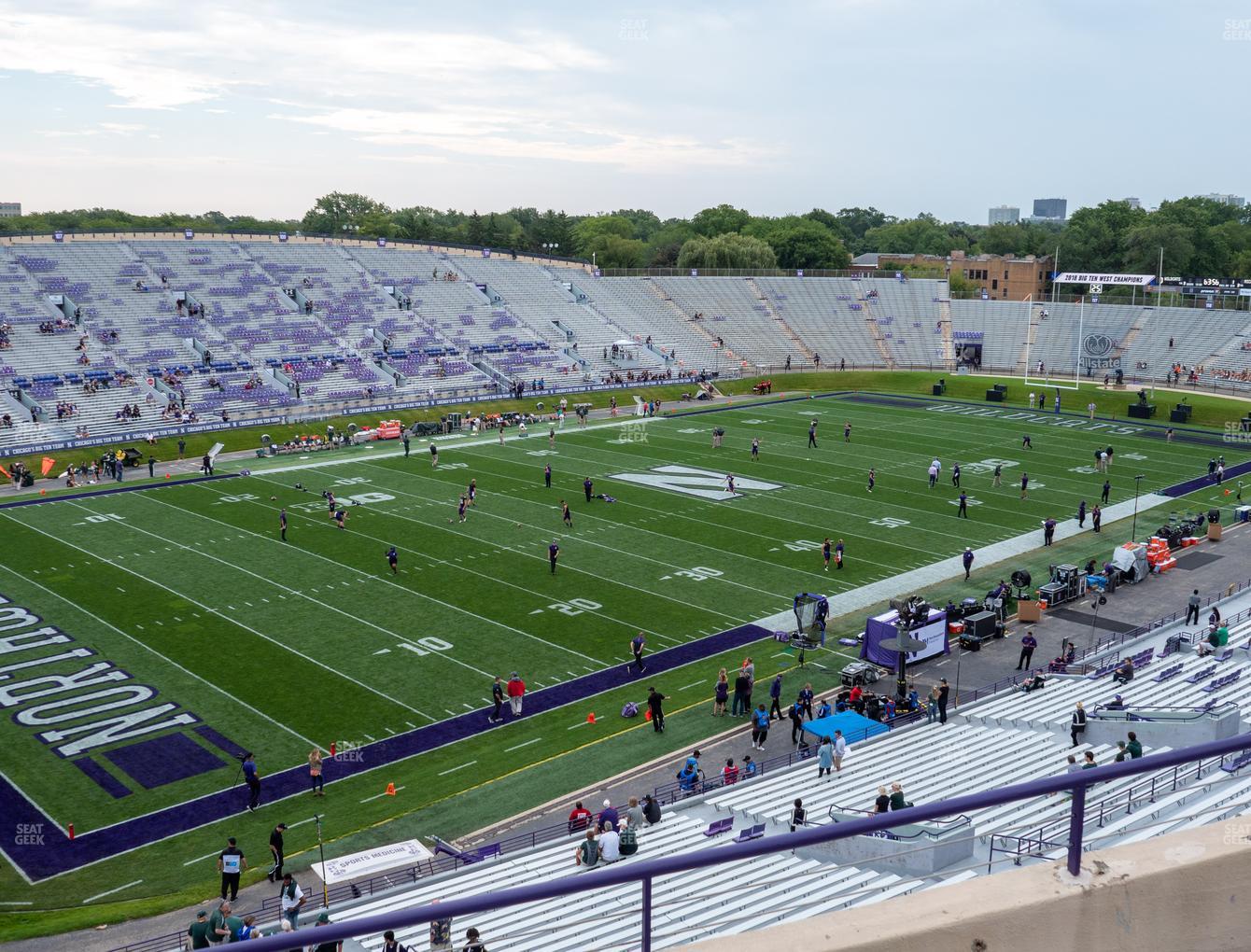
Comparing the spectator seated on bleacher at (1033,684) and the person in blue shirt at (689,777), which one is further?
the spectator seated on bleacher at (1033,684)

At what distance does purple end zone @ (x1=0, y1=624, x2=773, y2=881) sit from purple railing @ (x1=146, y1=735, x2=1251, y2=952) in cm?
1737

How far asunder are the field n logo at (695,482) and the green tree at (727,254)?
219 feet

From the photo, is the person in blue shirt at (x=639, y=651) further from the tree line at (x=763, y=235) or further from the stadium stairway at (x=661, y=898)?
the tree line at (x=763, y=235)

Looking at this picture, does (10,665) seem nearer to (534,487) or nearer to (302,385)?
(534,487)

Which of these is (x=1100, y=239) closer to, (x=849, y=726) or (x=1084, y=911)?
(x=849, y=726)

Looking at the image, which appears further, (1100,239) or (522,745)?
(1100,239)

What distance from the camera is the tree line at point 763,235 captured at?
4400 inches

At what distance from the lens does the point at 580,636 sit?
2789 centimetres

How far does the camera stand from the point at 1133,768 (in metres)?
3.51

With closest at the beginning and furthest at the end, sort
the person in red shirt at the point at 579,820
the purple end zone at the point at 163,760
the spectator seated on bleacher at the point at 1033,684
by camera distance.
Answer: the person in red shirt at the point at 579,820
the purple end zone at the point at 163,760
the spectator seated on bleacher at the point at 1033,684

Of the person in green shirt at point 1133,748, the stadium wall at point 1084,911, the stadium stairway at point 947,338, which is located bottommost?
the person in green shirt at point 1133,748

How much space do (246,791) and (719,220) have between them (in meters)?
→ 131

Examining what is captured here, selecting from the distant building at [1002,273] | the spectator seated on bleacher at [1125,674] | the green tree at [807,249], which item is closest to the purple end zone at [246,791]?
the spectator seated on bleacher at [1125,674]

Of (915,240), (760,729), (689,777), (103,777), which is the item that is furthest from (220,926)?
(915,240)
